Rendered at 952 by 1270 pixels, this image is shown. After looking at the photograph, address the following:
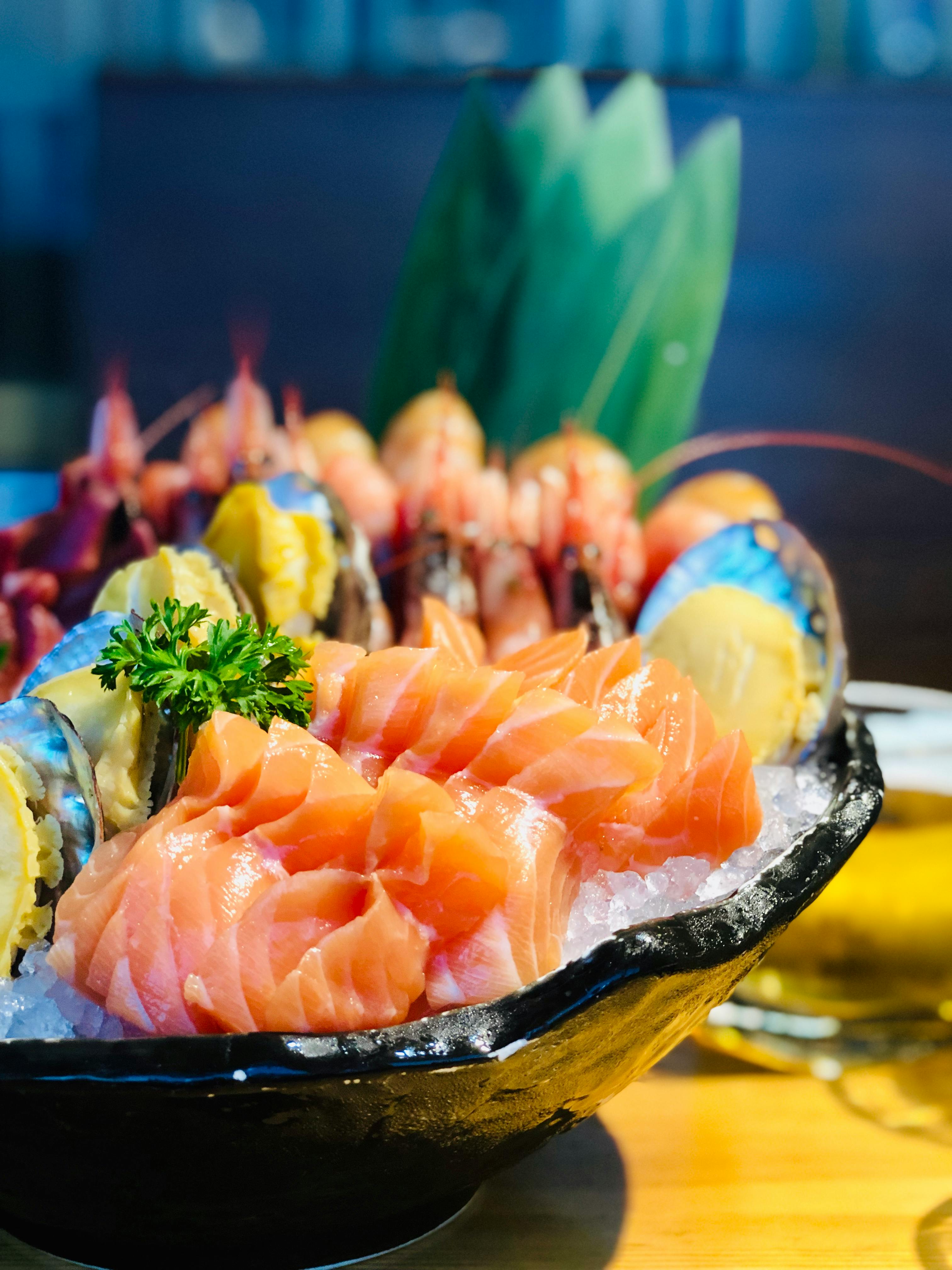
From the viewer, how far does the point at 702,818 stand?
0.73 metres

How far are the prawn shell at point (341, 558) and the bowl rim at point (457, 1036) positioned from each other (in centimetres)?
44

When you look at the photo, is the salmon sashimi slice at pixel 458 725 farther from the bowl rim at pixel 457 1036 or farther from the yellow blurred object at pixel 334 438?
the yellow blurred object at pixel 334 438

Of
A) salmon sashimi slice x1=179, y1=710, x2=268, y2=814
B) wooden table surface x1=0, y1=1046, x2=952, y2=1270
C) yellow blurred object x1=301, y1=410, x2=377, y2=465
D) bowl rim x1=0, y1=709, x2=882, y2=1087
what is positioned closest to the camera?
bowl rim x1=0, y1=709, x2=882, y2=1087

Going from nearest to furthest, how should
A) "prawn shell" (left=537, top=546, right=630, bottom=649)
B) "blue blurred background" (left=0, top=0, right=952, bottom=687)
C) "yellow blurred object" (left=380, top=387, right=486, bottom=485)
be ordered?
"prawn shell" (left=537, top=546, right=630, bottom=649) < "yellow blurred object" (left=380, top=387, right=486, bottom=485) < "blue blurred background" (left=0, top=0, right=952, bottom=687)

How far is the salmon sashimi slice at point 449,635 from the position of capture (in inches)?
34.8

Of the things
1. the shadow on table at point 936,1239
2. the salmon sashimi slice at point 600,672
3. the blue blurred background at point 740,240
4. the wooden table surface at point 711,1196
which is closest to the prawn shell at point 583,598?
the salmon sashimi slice at point 600,672

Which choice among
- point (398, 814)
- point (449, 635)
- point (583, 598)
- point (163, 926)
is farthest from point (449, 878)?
Result: point (583, 598)

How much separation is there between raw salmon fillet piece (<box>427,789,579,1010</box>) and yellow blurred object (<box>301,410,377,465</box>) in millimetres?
1071

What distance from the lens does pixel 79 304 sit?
9.36 ft

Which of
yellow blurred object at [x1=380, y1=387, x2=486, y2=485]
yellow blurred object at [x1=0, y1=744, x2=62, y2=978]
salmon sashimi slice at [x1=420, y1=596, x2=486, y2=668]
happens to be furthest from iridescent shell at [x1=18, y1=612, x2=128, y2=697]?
yellow blurred object at [x1=380, y1=387, x2=486, y2=485]

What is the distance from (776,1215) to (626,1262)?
12 cm

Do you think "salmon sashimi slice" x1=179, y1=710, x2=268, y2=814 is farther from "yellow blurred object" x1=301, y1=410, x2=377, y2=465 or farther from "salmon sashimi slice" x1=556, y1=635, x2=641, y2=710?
"yellow blurred object" x1=301, y1=410, x2=377, y2=465

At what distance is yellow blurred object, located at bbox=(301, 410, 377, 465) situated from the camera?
175cm

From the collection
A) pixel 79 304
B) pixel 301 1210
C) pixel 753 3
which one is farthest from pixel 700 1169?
pixel 753 3
